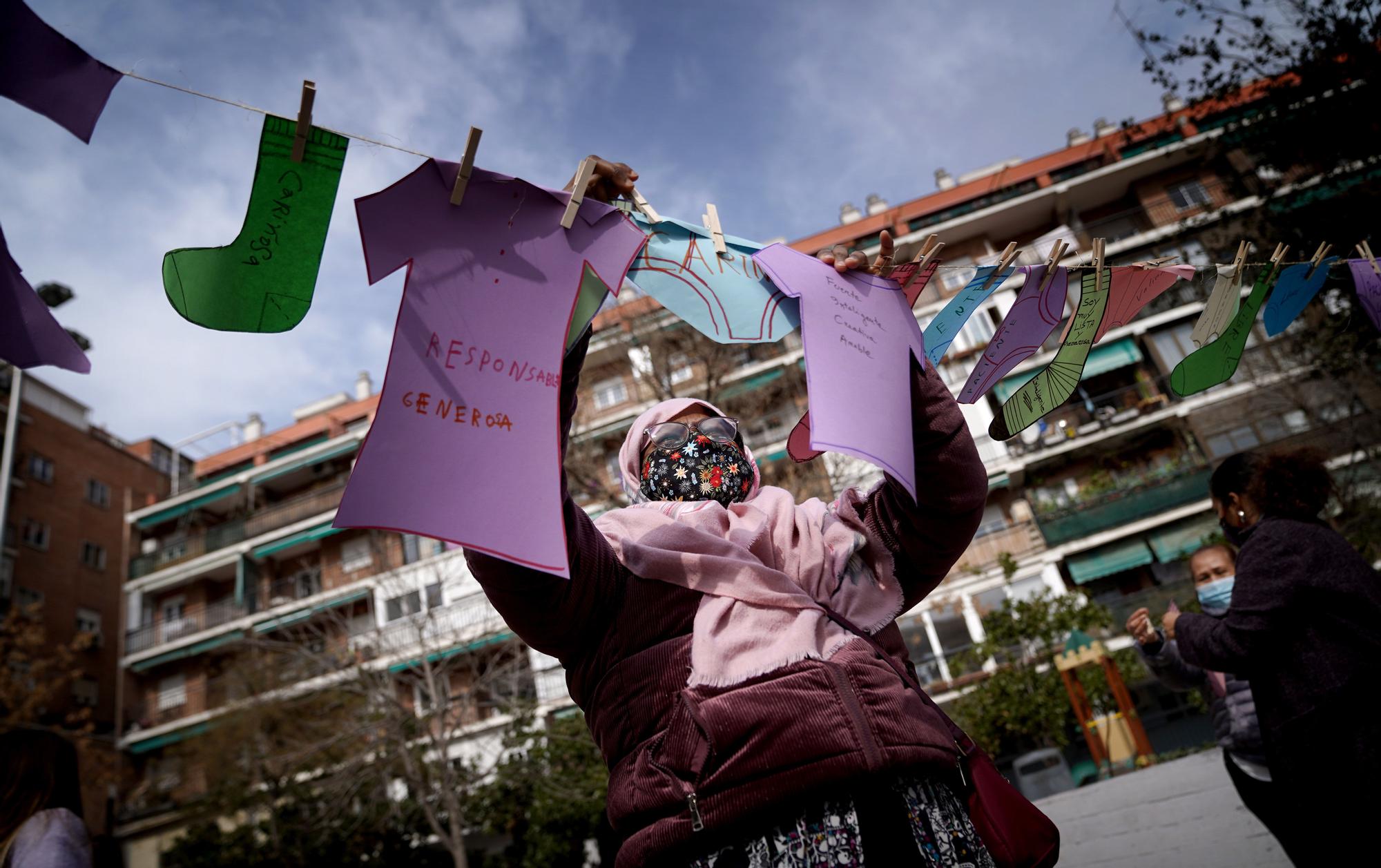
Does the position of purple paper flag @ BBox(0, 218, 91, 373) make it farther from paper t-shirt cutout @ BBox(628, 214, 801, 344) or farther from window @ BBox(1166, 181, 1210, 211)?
window @ BBox(1166, 181, 1210, 211)

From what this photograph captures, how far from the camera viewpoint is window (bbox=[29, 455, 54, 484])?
2631 centimetres

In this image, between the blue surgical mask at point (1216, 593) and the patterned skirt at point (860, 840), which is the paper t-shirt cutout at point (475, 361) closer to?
the patterned skirt at point (860, 840)

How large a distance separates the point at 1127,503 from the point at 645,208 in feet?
77.9

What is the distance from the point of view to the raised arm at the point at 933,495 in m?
1.79

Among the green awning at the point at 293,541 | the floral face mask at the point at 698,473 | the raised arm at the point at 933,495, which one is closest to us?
the raised arm at the point at 933,495

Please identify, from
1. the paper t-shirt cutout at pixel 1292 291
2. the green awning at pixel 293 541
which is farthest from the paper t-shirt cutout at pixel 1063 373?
the green awning at pixel 293 541

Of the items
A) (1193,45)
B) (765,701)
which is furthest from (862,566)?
(1193,45)

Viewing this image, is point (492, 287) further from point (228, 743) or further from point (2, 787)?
point (228, 743)

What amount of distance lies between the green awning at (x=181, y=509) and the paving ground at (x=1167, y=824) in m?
28.4

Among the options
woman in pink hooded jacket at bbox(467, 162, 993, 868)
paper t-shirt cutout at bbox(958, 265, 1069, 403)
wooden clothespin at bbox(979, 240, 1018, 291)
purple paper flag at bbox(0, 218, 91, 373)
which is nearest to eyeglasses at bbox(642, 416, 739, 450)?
woman in pink hooded jacket at bbox(467, 162, 993, 868)

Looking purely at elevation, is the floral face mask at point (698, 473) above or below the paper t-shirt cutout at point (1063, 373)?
below

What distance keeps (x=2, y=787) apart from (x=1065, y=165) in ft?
101

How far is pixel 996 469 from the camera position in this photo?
77.4 ft

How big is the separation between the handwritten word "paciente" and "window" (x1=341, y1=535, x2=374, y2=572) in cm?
2536
